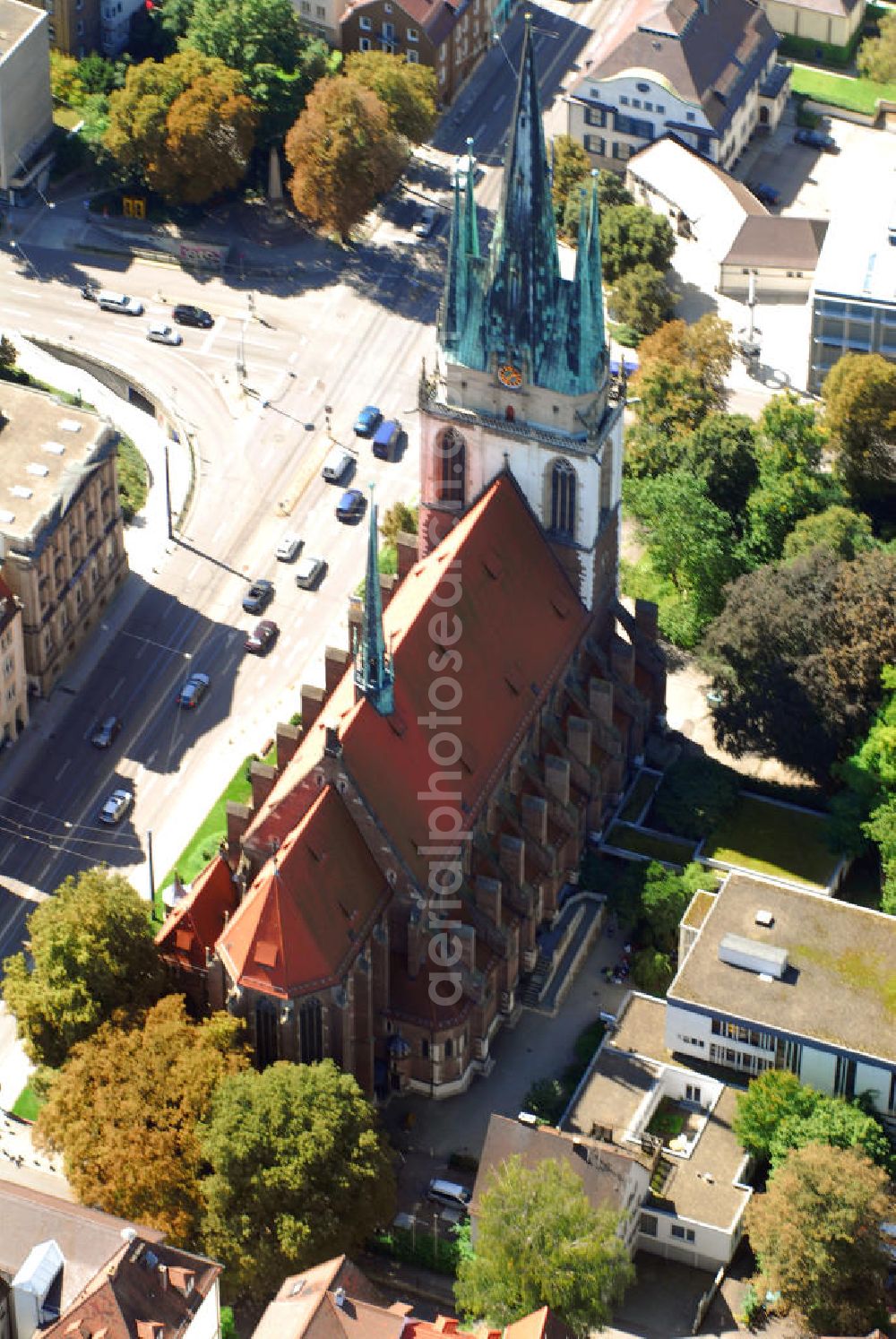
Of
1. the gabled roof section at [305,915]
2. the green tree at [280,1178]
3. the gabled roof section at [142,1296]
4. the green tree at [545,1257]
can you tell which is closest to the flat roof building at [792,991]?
the green tree at [545,1257]

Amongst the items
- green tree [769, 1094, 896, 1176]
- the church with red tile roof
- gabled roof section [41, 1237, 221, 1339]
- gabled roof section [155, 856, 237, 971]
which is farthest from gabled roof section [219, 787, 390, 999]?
green tree [769, 1094, 896, 1176]

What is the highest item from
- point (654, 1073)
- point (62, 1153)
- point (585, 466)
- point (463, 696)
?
point (585, 466)

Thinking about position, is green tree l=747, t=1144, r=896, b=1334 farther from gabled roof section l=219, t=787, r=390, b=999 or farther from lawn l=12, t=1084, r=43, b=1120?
lawn l=12, t=1084, r=43, b=1120

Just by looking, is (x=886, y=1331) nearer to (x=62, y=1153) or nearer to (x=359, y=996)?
(x=359, y=996)

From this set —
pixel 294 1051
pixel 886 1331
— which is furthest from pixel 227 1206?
pixel 886 1331

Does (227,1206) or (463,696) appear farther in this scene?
(463,696)

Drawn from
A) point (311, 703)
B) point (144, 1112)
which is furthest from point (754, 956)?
A: point (144, 1112)
